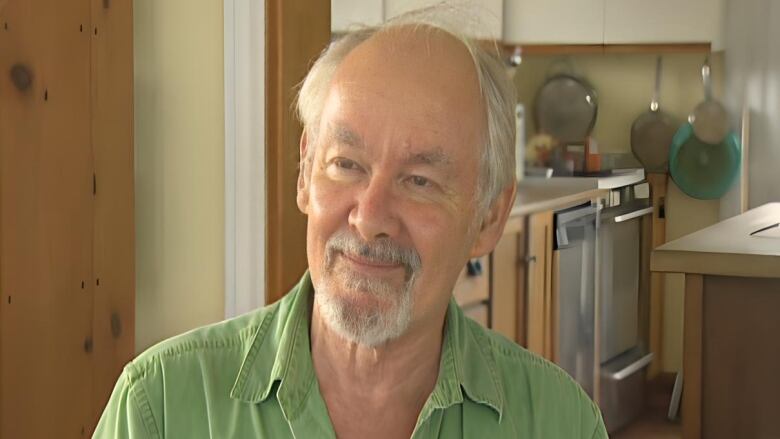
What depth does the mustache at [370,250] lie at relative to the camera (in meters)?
1.17

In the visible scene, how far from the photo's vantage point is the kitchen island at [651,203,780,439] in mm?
2592

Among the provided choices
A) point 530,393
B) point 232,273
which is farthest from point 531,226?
point 530,393

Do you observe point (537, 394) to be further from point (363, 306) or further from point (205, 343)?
point (205, 343)

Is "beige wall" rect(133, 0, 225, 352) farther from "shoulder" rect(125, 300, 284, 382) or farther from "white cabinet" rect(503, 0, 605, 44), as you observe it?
"white cabinet" rect(503, 0, 605, 44)

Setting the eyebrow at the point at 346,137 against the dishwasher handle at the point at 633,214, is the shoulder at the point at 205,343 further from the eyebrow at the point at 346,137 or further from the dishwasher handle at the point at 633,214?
the dishwasher handle at the point at 633,214

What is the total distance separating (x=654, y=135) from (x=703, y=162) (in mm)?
127

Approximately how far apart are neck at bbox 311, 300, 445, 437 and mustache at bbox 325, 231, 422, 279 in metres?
0.08

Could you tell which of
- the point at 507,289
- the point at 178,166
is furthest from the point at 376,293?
the point at 507,289

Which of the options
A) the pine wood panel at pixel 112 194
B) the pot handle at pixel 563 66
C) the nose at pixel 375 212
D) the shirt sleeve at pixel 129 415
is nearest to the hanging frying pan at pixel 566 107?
the pot handle at pixel 563 66

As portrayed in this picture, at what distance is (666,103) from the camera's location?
2668 millimetres

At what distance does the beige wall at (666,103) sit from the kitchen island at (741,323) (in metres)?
0.07

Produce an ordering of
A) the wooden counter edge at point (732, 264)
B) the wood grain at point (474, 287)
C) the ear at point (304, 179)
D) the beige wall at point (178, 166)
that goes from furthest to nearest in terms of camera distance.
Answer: the wood grain at point (474, 287) < the wooden counter edge at point (732, 264) < the beige wall at point (178, 166) < the ear at point (304, 179)

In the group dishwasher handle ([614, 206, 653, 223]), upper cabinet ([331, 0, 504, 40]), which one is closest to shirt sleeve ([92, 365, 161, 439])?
upper cabinet ([331, 0, 504, 40])

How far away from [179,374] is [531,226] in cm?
211
